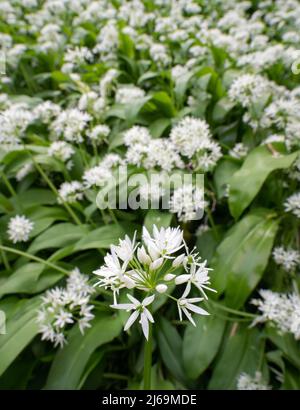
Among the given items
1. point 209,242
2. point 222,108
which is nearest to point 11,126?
point 209,242

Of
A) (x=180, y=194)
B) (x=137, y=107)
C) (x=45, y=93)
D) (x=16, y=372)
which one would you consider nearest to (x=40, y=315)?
(x=16, y=372)

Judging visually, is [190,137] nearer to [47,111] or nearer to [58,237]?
[58,237]

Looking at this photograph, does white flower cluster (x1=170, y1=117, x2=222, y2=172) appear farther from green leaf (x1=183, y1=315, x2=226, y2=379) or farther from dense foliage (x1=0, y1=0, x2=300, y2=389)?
green leaf (x1=183, y1=315, x2=226, y2=379)

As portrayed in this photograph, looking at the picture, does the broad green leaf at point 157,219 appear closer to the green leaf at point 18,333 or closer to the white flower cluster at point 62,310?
the white flower cluster at point 62,310

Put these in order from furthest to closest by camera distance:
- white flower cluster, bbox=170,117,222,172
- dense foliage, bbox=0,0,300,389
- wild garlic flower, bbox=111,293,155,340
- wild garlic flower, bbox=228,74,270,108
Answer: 1. wild garlic flower, bbox=228,74,270,108
2. white flower cluster, bbox=170,117,222,172
3. dense foliage, bbox=0,0,300,389
4. wild garlic flower, bbox=111,293,155,340

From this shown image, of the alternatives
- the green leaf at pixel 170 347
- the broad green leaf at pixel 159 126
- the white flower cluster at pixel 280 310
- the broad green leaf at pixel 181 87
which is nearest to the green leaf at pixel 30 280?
the green leaf at pixel 170 347

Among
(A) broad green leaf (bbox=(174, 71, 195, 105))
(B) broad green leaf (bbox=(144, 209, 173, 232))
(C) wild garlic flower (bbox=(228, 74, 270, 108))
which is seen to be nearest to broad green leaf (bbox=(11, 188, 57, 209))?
(B) broad green leaf (bbox=(144, 209, 173, 232))

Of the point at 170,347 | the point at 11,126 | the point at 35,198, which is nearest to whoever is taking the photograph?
the point at 170,347
